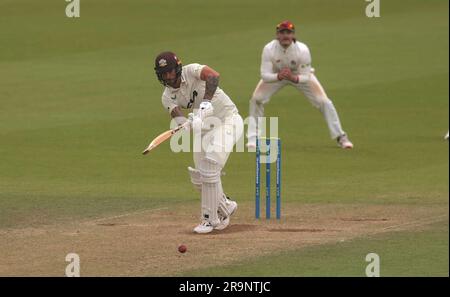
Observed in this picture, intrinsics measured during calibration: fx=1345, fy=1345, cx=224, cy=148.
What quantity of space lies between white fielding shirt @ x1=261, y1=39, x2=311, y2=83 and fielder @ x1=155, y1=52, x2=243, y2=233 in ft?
20.5

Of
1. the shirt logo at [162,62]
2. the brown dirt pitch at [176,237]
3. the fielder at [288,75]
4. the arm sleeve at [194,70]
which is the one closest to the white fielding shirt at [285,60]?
the fielder at [288,75]

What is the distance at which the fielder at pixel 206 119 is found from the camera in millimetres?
13102

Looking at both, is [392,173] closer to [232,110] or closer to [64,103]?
[232,110]

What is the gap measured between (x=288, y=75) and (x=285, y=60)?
13.1 inches

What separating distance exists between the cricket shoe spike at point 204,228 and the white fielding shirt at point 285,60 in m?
6.73

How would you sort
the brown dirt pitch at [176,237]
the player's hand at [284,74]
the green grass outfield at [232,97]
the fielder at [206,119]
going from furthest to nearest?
the player's hand at [284,74] < the green grass outfield at [232,97] < the fielder at [206,119] < the brown dirt pitch at [176,237]

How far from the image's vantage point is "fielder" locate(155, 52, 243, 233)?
13102 mm

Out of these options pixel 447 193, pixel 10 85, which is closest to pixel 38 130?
pixel 10 85

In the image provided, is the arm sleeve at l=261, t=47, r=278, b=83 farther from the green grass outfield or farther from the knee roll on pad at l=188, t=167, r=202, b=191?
the knee roll on pad at l=188, t=167, r=202, b=191

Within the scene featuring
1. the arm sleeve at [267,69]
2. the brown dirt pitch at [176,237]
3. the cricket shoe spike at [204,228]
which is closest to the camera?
the brown dirt pitch at [176,237]

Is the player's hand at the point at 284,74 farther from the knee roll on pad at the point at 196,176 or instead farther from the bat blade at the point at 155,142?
the bat blade at the point at 155,142

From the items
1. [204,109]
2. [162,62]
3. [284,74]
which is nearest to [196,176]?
[204,109]

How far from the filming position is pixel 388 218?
14.2 metres

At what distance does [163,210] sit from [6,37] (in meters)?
14.7
